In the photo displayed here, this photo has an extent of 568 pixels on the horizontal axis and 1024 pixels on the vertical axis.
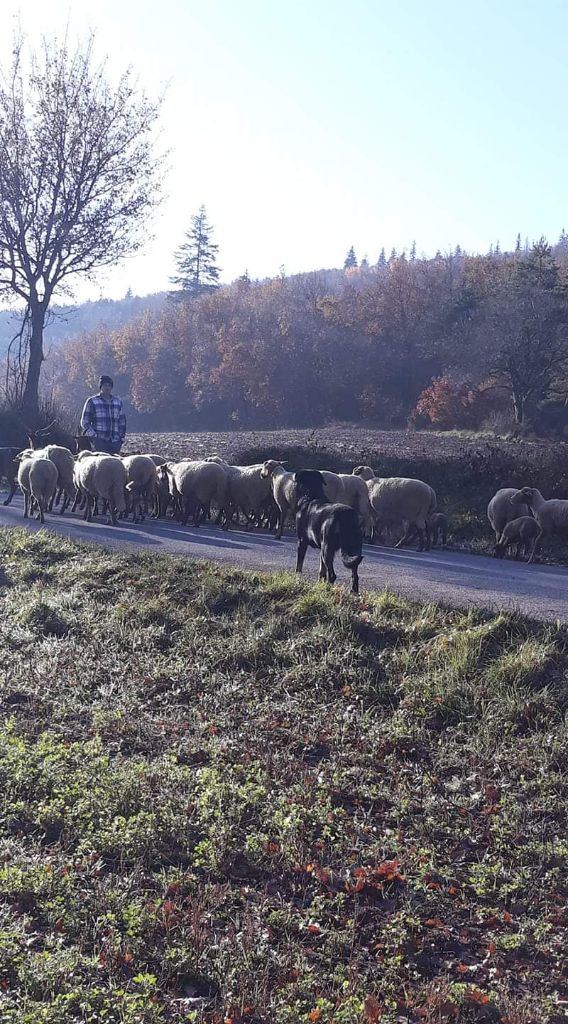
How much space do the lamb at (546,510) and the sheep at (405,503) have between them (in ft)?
5.25

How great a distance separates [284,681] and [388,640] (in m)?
1.06

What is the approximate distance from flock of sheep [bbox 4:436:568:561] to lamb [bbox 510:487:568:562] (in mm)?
18

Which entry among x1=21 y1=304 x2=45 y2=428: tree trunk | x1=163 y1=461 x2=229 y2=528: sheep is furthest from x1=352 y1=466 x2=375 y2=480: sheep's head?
x1=21 y1=304 x2=45 y2=428: tree trunk

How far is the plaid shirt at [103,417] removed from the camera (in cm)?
1930

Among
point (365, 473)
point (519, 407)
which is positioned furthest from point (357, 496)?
point (519, 407)

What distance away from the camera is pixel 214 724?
7000mm

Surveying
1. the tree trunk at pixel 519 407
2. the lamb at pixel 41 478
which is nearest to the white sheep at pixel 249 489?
the lamb at pixel 41 478

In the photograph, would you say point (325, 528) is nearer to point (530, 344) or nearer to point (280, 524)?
point (280, 524)

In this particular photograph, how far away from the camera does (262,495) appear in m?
17.2

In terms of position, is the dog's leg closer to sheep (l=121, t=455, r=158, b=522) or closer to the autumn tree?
sheep (l=121, t=455, r=158, b=522)

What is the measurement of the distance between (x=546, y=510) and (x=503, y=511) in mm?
786

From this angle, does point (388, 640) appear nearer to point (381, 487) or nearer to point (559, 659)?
point (559, 659)

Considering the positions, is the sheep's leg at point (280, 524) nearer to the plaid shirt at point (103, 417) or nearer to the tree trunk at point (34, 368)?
the plaid shirt at point (103, 417)

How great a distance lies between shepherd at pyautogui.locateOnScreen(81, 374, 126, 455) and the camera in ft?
63.3
